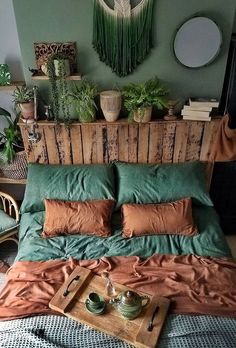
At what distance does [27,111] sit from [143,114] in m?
0.93

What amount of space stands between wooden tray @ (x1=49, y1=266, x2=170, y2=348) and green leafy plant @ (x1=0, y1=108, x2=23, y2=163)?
1226 millimetres

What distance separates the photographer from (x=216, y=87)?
2354 millimetres

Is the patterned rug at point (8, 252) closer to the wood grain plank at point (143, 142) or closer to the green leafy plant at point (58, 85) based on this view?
the green leafy plant at point (58, 85)

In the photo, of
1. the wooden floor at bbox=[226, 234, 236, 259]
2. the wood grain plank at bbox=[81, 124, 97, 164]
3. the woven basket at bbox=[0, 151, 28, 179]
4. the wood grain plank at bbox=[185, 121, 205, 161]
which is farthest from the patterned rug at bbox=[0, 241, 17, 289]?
the wooden floor at bbox=[226, 234, 236, 259]

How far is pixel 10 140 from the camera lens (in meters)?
2.50

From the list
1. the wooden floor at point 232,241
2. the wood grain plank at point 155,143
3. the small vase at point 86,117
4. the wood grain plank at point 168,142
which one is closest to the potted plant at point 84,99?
the small vase at point 86,117

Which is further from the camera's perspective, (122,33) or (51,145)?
(51,145)

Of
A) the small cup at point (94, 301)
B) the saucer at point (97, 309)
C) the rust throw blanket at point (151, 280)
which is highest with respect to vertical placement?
the small cup at point (94, 301)

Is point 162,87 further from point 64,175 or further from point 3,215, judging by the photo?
point 3,215

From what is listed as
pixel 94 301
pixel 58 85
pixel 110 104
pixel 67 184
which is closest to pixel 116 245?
pixel 94 301

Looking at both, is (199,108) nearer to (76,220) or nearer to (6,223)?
(76,220)

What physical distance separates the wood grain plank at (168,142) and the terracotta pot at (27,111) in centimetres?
110

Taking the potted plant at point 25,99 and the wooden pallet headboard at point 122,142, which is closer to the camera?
the potted plant at point 25,99

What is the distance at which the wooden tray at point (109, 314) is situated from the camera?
152cm
